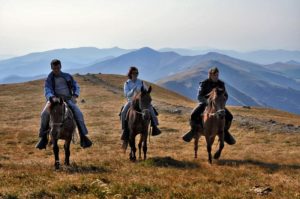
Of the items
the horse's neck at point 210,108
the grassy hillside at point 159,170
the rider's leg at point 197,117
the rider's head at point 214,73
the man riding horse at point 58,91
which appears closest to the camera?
the grassy hillside at point 159,170

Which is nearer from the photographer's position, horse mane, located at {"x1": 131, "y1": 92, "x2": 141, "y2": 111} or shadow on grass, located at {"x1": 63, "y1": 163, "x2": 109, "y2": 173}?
shadow on grass, located at {"x1": 63, "y1": 163, "x2": 109, "y2": 173}

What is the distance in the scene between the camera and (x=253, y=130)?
117 feet

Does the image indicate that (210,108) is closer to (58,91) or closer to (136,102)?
(136,102)

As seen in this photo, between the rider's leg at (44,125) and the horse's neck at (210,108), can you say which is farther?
the horse's neck at (210,108)

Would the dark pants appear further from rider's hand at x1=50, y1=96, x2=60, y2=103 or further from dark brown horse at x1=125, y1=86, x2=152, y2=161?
rider's hand at x1=50, y1=96, x2=60, y2=103

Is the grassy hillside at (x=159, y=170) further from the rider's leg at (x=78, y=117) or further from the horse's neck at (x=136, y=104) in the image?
the horse's neck at (x=136, y=104)

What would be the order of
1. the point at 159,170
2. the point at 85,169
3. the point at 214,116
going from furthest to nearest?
the point at 214,116
the point at 85,169
the point at 159,170

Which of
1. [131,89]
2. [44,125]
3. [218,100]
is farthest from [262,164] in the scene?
[44,125]

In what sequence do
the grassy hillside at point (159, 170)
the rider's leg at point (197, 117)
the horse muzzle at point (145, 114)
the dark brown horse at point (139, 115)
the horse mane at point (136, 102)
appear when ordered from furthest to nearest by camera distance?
the rider's leg at point (197, 117)
the horse mane at point (136, 102)
the dark brown horse at point (139, 115)
the horse muzzle at point (145, 114)
the grassy hillside at point (159, 170)

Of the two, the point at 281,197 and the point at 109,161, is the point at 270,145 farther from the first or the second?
the point at 281,197

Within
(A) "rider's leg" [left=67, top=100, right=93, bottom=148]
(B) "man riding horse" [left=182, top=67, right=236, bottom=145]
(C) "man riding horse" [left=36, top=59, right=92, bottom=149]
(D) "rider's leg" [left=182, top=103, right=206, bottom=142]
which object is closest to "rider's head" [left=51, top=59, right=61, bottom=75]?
(C) "man riding horse" [left=36, top=59, right=92, bottom=149]

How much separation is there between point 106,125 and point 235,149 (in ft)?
60.2

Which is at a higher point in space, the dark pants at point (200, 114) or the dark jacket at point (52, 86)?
the dark jacket at point (52, 86)

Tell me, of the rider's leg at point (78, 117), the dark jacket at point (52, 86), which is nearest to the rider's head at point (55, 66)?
the dark jacket at point (52, 86)
